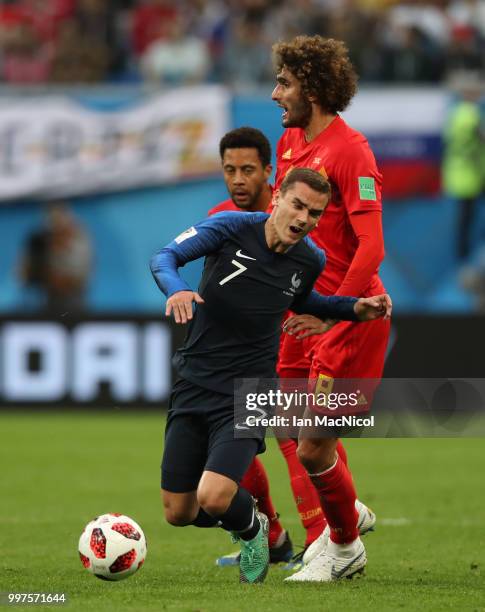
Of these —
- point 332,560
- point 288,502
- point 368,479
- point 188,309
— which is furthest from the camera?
point 368,479

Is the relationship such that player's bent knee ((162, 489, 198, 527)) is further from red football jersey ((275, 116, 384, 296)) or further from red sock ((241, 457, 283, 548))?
red football jersey ((275, 116, 384, 296))

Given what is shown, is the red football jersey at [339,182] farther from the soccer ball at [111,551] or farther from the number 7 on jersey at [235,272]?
the soccer ball at [111,551]

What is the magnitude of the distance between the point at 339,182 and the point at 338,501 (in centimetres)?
159

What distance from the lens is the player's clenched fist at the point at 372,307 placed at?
629cm

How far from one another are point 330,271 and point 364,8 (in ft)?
39.5

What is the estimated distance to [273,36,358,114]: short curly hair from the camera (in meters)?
6.79

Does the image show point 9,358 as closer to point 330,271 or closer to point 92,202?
point 92,202

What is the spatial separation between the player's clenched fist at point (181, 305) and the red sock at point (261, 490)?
1.99 m

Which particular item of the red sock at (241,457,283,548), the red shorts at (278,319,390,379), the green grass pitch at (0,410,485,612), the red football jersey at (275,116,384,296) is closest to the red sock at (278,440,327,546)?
the red sock at (241,457,283,548)

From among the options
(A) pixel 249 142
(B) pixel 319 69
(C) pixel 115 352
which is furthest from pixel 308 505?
(C) pixel 115 352

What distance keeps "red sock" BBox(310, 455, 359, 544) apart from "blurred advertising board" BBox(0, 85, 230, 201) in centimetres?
989

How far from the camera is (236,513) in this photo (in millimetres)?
6207

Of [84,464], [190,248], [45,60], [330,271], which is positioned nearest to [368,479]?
[84,464]

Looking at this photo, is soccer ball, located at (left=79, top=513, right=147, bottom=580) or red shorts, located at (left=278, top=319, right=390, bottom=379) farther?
red shorts, located at (left=278, top=319, right=390, bottom=379)
